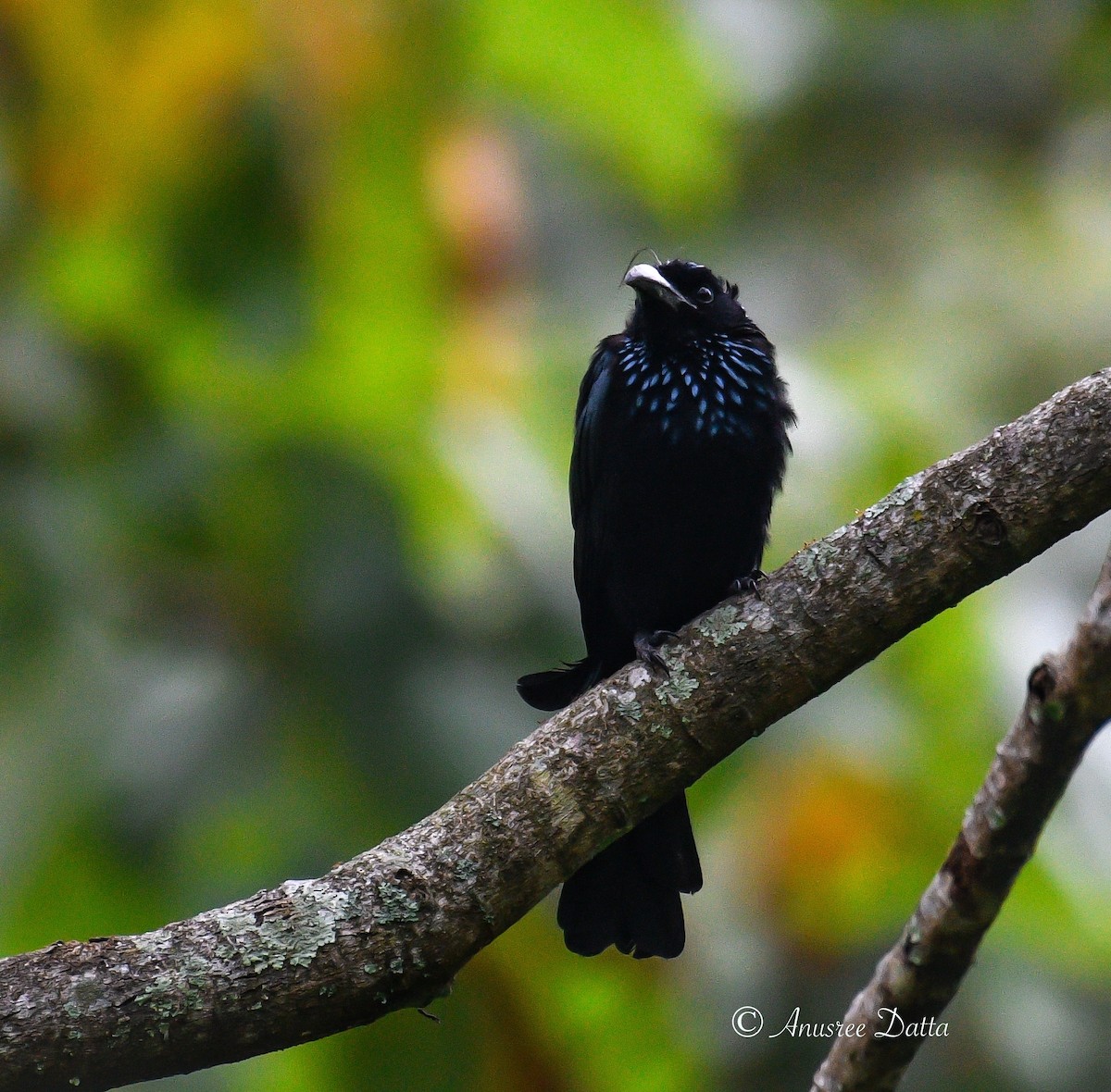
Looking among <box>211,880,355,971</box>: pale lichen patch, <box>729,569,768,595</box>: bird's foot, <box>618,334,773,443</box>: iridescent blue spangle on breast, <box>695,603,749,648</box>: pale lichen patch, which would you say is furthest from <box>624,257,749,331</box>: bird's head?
<box>211,880,355,971</box>: pale lichen patch

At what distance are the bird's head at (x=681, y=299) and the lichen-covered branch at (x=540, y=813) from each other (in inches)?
54.0

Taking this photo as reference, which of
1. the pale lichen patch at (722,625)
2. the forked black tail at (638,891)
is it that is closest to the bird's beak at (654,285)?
the pale lichen patch at (722,625)

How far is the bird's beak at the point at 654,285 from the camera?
14.1 ft

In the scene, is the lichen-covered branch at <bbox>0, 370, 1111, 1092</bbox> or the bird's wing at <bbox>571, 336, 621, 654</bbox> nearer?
the lichen-covered branch at <bbox>0, 370, 1111, 1092</bbox>

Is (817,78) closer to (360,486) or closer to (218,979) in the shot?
(360,486)

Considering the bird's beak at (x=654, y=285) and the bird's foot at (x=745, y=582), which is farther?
the bird's beak at (x=654, y=285)

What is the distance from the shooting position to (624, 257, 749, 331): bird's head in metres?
4.36

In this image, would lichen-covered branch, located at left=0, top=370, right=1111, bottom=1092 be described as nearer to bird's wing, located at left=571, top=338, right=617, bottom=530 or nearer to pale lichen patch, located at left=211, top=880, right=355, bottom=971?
pale lichen patch, located at left=211, top=880, right=355, bottom=971

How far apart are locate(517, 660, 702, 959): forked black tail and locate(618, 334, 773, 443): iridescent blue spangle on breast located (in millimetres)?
1034

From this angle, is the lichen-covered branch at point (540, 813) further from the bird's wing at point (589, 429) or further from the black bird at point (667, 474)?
the bird's wing at point (589, 429)

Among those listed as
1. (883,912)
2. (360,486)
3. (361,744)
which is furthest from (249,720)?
(883,912)

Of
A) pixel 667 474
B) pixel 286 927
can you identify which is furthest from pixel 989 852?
pixel 667 474

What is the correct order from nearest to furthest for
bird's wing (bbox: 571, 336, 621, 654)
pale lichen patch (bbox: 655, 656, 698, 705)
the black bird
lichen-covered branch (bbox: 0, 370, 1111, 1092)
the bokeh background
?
lichen-covered branch (bbox: 0, 370, 1111, 1092)
pale lichen patch (bbox: 655, 656, 698, 705)
the black bird
bird's wing (bbox: 571, 336, 621, 654)
the bokeh background

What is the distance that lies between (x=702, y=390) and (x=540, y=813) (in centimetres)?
158
